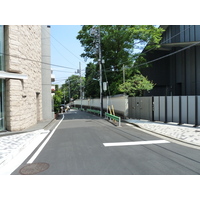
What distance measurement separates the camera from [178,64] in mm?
22703

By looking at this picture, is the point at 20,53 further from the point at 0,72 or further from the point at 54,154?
the point at 54,154

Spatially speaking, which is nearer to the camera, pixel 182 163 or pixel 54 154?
pixel 182 163

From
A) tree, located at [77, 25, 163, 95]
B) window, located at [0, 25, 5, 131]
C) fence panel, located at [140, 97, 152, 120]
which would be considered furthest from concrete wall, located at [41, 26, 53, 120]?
fence panel, located at [140, 97, 152, 120]

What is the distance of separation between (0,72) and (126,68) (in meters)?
14.2

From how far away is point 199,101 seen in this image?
10.2 metres

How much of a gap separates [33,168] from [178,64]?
23.1 meters

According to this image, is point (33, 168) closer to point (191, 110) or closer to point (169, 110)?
point (191, 110)

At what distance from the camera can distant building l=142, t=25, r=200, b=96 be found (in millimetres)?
19578

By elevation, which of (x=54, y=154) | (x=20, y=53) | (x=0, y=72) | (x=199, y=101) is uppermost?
(x=20, y=53)

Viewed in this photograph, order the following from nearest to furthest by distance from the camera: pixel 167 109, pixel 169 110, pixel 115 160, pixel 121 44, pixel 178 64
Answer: pixel 115 160 < pixel 169 110 < pixel 167 109 < pixel 121 44 < pixel 178 64

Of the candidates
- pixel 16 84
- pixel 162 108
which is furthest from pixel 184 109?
pixel 16 84

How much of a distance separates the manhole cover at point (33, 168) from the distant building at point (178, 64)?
618 inches
